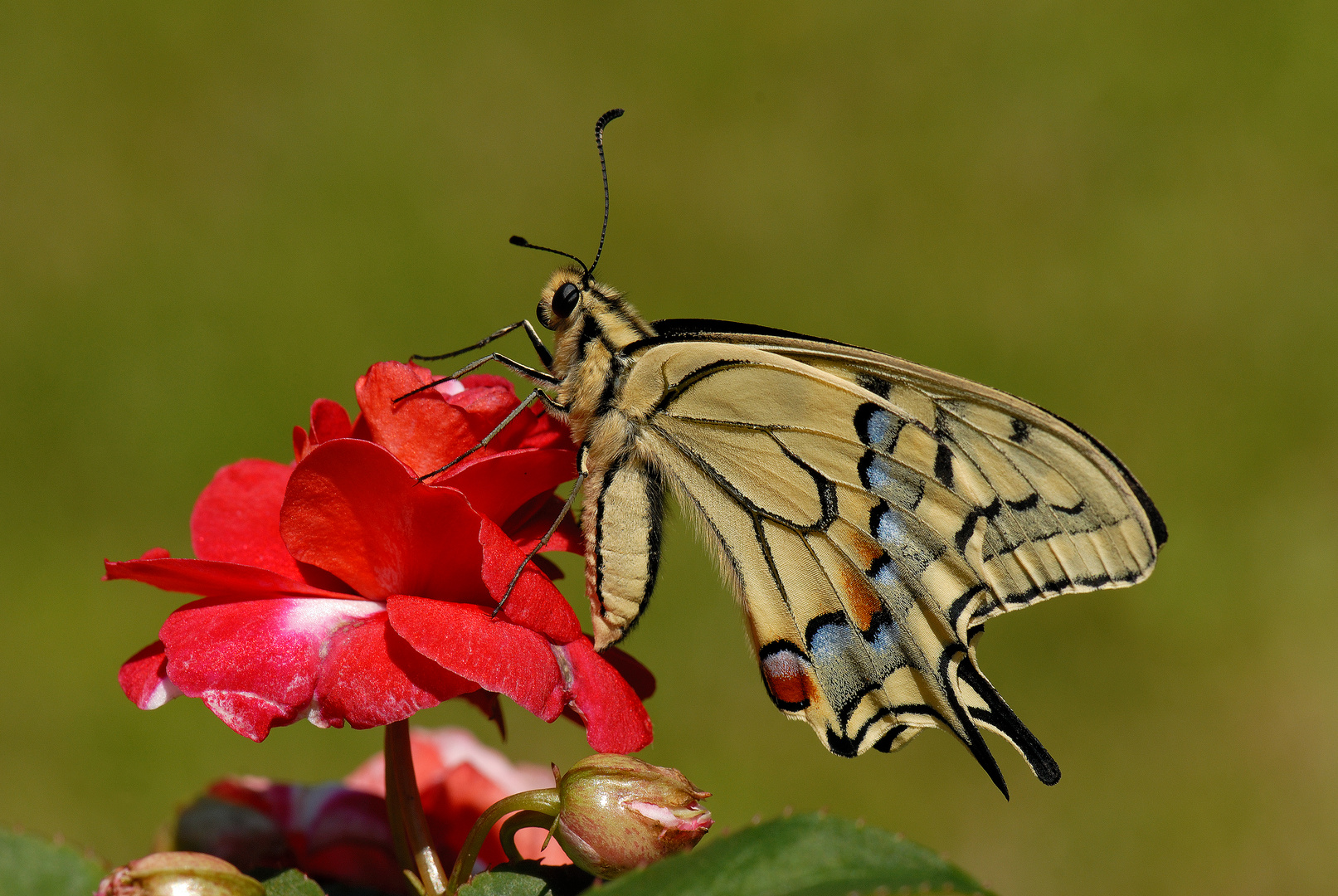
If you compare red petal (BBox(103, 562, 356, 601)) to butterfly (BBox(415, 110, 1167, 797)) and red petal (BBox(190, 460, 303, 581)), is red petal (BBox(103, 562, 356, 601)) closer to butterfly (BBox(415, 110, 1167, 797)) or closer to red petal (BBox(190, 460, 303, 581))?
red petal (BBox(190, 460, 303, 581))

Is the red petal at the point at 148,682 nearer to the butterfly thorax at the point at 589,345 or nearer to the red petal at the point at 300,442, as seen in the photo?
the red petal at the point at 300,442

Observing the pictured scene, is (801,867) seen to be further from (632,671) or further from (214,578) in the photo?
(214,578)

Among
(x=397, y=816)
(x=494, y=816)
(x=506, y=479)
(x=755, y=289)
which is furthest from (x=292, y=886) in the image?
(x=755, y=289)

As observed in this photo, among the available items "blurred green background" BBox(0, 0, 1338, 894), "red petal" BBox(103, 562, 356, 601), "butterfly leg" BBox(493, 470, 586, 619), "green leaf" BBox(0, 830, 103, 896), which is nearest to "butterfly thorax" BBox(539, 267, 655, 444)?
"butterfly leg" BBox(493, 470, 586, 619)

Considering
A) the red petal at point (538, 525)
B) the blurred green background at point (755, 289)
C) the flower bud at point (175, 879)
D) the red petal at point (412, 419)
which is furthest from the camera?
the blurred green background at point (755, 289)

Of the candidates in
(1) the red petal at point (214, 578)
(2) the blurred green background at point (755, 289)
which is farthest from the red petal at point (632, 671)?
(2) the blurred green background at point (755, 289)
